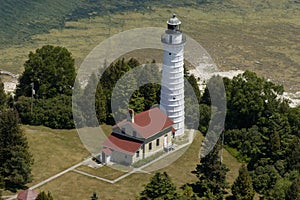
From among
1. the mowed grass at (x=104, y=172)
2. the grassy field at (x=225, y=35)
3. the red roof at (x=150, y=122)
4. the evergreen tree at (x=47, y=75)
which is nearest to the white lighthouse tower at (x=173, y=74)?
the red roof at (x=150, y=122)

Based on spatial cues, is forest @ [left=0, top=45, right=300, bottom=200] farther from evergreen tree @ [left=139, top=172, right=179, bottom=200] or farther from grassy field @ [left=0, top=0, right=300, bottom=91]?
grassy field @ [left=0, top=0, right=300, bottom=91]

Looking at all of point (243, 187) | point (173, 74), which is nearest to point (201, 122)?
point (173, 74)

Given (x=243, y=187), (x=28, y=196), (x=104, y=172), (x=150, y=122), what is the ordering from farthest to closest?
(x=150, y=122)
(x=104, y=172)
(x=243, y=187)
(x=28, y=196)

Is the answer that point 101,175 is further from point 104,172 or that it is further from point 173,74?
point 173,74

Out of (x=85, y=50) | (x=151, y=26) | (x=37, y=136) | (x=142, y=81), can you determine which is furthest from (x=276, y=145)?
(x=151, y=26)

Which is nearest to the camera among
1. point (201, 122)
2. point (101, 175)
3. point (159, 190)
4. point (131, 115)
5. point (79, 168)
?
point (159, 190)

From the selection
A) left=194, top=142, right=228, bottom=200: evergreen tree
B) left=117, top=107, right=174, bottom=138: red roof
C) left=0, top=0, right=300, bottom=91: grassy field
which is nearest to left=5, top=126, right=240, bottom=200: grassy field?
left=194, top=142, right=228, bottom=200: evergreen tree

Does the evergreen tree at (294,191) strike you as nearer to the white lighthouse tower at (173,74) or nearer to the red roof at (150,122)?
the red roof at (150,122)
